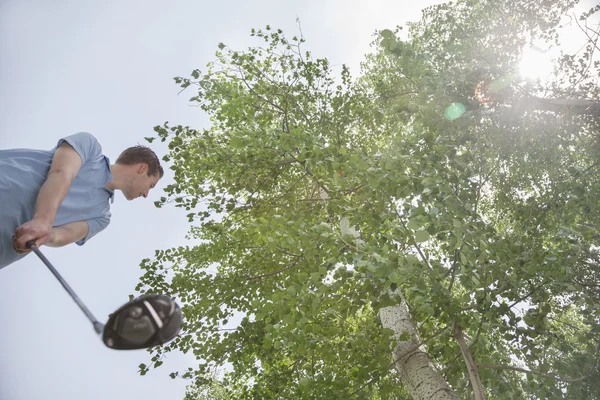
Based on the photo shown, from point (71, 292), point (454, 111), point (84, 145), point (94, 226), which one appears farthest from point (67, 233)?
point (454, 111)

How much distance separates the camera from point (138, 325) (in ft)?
3.95

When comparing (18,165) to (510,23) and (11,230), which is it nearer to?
(11,230)

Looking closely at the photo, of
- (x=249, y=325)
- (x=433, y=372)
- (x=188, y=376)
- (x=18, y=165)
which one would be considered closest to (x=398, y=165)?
(x=433, y=372)

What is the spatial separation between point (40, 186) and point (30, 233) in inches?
12.3

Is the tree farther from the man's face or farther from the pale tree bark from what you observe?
the man's face

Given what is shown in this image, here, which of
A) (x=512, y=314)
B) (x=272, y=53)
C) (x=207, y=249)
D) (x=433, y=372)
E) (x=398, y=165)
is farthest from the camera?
(x=272, y=53)

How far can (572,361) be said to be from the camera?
2699mm

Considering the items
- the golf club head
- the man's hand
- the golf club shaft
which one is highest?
the man's hand

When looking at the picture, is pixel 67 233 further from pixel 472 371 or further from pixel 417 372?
pixel 417 372

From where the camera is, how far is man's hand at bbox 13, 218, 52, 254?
1431mm

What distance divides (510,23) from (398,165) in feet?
18.9

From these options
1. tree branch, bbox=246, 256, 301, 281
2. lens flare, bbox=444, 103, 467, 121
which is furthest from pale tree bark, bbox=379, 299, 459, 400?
lens flare, bbox=444, 103, 467, 121

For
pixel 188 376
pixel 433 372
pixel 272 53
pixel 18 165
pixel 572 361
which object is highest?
pixel 272 53

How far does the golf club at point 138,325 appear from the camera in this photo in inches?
47.4
